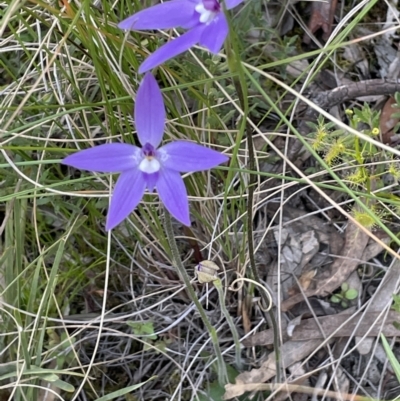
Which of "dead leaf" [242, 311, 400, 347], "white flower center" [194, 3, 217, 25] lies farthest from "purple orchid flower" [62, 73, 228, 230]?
"dead leaf" [242, 311, 400, 347]

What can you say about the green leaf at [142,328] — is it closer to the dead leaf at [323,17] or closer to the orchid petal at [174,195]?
the orchid petal at [174,195]

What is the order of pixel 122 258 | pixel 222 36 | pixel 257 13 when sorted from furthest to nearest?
pixel 122 258 < pixel 257 13 < pixel 222 36

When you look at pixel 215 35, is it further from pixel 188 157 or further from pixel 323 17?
pixel 323 17

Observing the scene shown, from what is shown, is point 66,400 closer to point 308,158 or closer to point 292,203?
point 292,203

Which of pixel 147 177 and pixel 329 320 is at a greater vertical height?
pixel 147 177

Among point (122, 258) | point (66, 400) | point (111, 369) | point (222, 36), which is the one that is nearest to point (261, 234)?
point (122, 258)

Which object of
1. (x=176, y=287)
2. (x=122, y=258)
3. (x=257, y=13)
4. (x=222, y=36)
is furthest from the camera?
(x=122, y=258)

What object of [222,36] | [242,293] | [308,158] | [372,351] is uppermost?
[222,36]

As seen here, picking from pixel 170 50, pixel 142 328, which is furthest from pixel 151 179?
pixel 142 328
